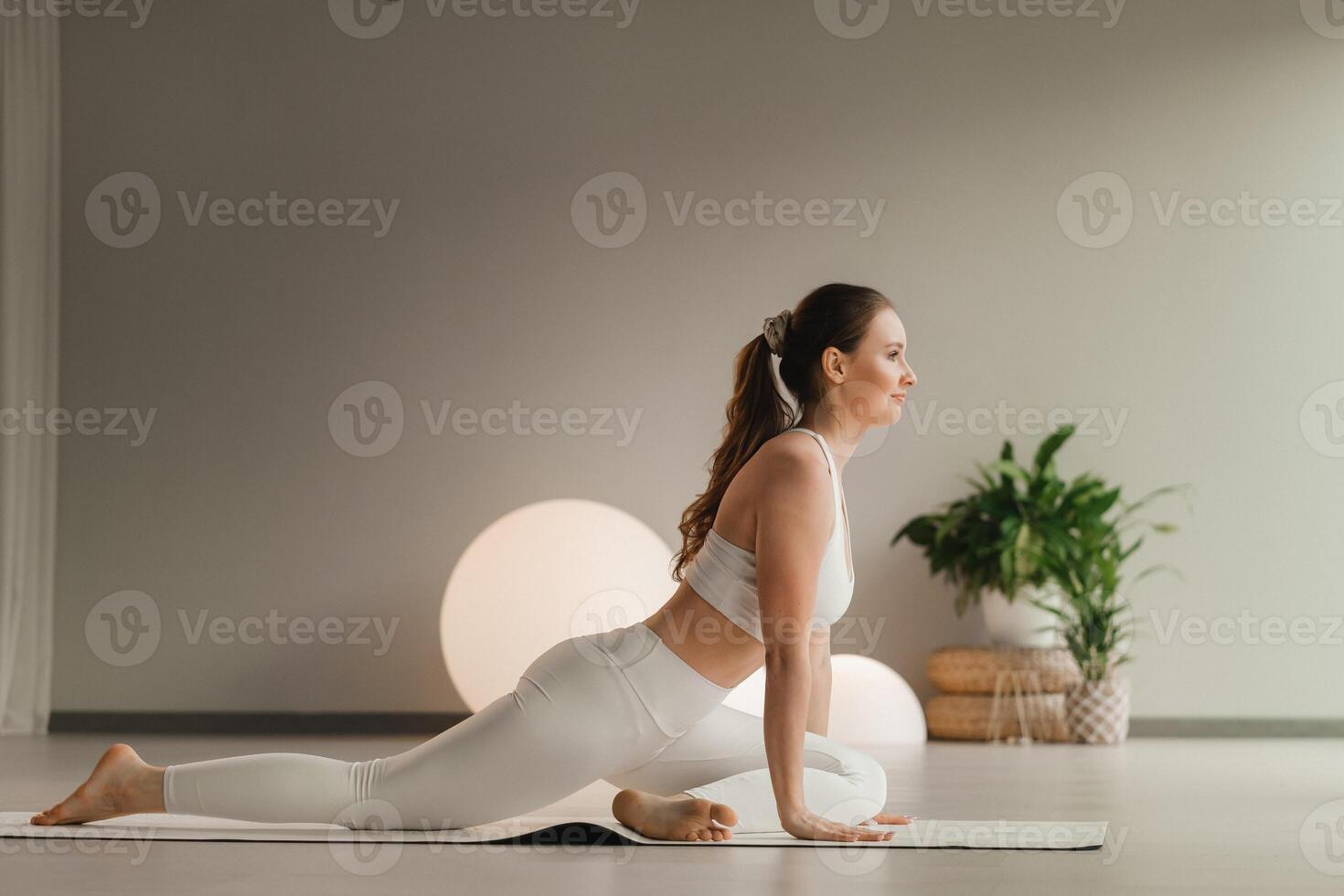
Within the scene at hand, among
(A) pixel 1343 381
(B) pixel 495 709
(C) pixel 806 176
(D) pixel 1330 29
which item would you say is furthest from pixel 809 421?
(D) pixel 1330 29

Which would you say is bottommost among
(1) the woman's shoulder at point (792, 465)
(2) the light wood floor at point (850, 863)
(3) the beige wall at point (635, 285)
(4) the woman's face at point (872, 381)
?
(2) the light wood floor at point (850, 863)

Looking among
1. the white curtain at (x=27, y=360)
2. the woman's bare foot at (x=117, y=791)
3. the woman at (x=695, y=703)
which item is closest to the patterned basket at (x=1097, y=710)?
the woman at (x=695, y=703)

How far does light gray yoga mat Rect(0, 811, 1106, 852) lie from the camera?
188 centimetres

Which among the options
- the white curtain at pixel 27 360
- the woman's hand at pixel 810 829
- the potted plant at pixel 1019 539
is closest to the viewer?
the woman's hand at pixel 810 829

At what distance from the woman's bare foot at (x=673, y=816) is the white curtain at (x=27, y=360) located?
3.44m

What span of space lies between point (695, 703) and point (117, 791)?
0.80 m

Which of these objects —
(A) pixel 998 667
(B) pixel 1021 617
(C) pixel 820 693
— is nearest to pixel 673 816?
(C) pixel 820 693

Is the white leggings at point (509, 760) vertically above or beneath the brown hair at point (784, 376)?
beneath

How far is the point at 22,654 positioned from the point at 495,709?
11.5ft

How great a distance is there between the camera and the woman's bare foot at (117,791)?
186 cm

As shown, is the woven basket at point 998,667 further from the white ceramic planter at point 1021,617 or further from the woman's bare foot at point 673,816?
the woman's bare foot at point 673,816

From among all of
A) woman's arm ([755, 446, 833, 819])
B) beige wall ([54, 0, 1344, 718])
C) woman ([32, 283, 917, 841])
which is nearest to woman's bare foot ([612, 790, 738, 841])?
woman ([32, 283, 917, 841])

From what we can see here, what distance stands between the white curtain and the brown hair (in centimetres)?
346

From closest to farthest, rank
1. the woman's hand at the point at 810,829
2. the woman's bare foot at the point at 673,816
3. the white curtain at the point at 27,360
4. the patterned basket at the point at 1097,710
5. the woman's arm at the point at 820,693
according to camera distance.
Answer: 1. the woman's hand at the point at 810,829
2. the woman's bare foot at the point at 673,816
3. the woman's arm at the point at 820,693
4. the patterned basket at the point at 1097,710
5. the white curtain at the point at 27,360
